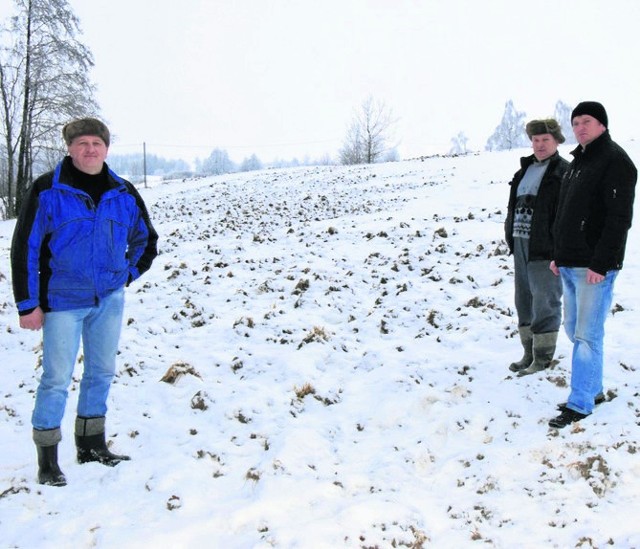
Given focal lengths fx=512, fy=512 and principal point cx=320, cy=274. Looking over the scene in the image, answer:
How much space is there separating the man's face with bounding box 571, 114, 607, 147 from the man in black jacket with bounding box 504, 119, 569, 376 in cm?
75

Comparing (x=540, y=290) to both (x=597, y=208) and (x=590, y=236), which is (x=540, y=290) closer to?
(x=590, y=236)

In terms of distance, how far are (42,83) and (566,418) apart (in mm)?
22311

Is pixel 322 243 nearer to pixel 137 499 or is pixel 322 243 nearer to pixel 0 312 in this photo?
pixel 0 312

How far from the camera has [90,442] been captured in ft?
13.1

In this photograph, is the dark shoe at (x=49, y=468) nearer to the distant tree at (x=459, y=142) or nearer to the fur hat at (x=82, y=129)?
the fur hat at (x=82, y=129)

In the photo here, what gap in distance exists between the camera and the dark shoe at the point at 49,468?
367 centimetres

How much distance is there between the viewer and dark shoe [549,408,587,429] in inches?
165

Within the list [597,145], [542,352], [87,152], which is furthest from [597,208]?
[87,152]

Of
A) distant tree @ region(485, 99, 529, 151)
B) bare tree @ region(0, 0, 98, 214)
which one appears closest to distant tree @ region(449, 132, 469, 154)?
distant tree @ region(485, 99, 529, 151)

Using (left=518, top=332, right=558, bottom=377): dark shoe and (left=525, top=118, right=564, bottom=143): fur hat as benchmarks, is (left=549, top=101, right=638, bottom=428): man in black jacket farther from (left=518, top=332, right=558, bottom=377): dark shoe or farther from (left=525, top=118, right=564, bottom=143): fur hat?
(left=518, top=332, right=558, bottom=377): dark shoe

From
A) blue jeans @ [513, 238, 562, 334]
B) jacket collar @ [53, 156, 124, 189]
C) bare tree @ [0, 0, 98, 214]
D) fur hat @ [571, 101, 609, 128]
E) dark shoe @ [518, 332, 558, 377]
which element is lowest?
dark shoe @ [518, 332, 558, 377]

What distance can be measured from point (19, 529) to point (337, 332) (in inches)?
168

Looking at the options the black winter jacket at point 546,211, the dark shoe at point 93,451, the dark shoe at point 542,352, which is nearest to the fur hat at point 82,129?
the dark shoe at point 93,451

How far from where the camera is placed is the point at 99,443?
4047 millimetres
